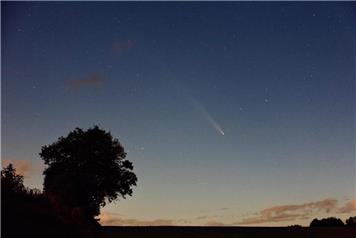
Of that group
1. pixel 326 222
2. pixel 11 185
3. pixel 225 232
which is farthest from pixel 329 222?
pixel 11 185

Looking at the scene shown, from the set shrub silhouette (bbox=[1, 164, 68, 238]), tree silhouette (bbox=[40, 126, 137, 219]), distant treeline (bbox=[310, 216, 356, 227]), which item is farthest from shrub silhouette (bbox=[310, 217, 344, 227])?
shrub silhouette (bbox=[1, 164, 68, 238])

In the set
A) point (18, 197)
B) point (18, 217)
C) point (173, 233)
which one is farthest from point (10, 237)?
point (173, 233)

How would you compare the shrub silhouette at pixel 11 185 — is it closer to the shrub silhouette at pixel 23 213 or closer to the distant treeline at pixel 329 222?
the shrub silhouette at pixel 23 213

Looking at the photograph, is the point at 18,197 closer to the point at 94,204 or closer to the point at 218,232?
the point at 218,232

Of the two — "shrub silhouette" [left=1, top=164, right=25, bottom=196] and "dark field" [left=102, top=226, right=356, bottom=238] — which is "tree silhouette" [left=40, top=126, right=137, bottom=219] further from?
"shrub silhouette" [left=1, top=164, right=25, bottom=196]

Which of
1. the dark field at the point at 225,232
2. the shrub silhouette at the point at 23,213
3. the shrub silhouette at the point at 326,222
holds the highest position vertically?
the shrub silhouette at the point at 326,222

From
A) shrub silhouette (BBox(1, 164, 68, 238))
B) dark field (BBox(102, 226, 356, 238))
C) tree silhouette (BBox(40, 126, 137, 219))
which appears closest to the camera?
shrub silhouette (BBox(1, 164, 68, 238))

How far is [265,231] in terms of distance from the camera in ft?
136

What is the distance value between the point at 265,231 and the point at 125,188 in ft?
59.7

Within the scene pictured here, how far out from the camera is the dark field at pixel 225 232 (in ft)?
115

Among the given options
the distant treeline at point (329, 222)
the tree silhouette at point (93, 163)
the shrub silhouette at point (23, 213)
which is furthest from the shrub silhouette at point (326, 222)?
the shrub silhouette at point (23, 213)

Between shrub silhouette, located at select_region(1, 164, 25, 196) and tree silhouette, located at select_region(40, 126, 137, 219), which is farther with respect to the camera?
tree silhouette, located at select_region(40, 126, 137, 219)

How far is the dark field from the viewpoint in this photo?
115ft

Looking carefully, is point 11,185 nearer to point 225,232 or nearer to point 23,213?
point 23,213
